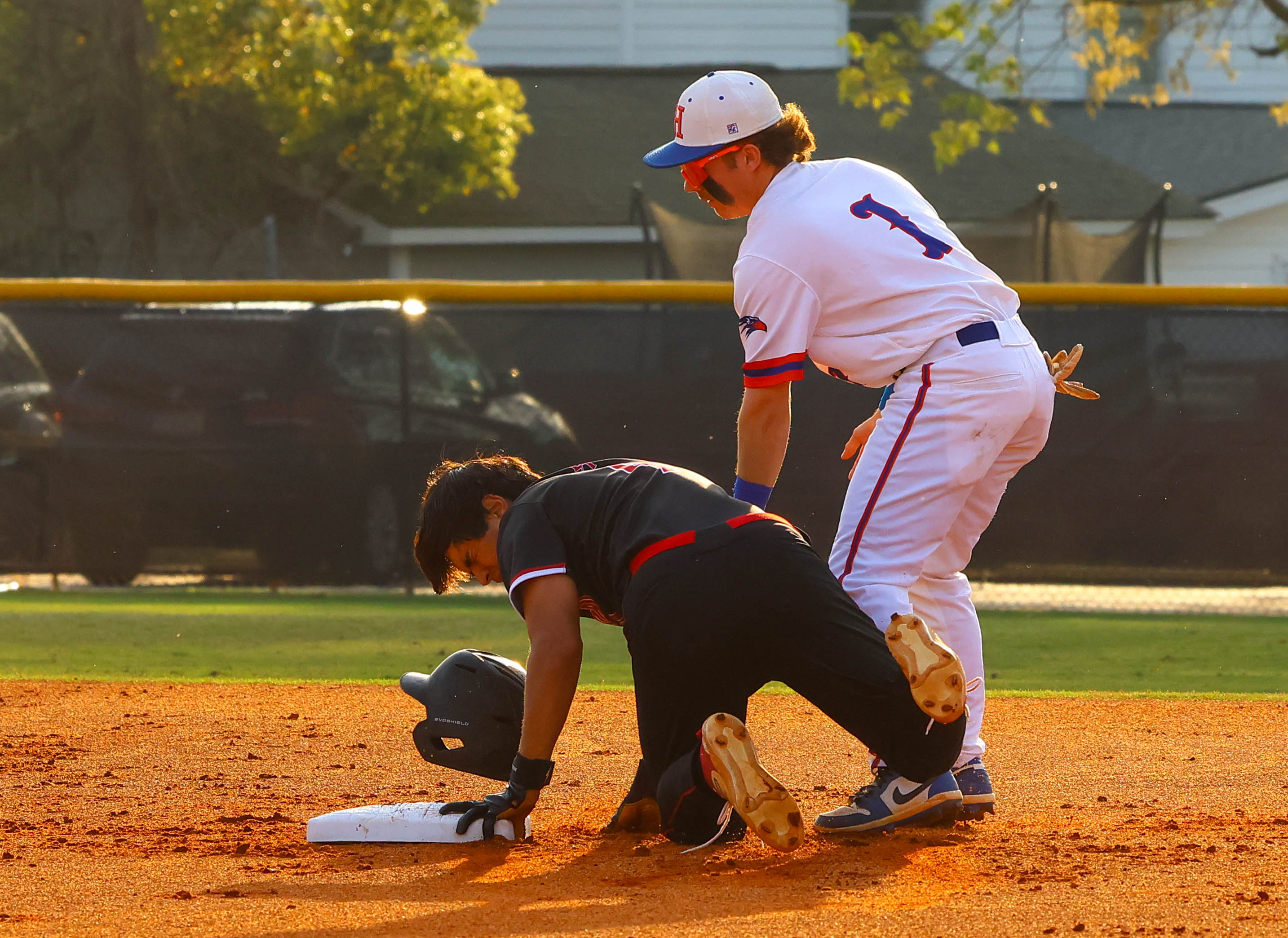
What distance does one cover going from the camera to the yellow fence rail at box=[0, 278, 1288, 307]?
29.1 feet

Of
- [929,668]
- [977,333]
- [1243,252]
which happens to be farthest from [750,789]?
[1243,252]

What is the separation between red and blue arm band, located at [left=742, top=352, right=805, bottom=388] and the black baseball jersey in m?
0.31

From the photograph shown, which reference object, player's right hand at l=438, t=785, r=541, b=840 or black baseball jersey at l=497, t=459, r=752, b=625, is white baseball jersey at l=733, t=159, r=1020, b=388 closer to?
black baseball jersey at l=497, t=459, r=752, b=625

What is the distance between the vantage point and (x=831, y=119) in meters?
18.9

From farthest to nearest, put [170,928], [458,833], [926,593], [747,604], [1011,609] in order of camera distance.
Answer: [1011,609] < [926,593] < [458,833] < [747,604] < [170,928]

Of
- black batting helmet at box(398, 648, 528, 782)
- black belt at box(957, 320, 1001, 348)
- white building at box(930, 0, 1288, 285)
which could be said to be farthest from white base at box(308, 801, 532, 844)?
white building at box(930, 0, 1288, 285)

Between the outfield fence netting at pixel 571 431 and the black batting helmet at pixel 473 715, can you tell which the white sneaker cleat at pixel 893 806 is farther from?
the outfield fence netting at pixel 571 431

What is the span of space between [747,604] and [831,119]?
16.1m

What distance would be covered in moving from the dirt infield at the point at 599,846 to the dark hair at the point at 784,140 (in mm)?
1740

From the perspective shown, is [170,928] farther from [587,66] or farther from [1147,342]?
[587,66]

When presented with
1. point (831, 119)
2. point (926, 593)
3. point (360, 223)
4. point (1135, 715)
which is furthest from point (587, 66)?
point (926, 593)

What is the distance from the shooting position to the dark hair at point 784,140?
13.3 feet

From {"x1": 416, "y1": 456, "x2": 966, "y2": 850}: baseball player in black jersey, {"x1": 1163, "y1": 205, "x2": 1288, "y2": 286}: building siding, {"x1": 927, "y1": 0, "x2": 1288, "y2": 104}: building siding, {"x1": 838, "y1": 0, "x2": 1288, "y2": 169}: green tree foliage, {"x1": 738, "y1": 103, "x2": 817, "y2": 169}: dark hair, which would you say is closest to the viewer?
{"x1": 416, "y1": 456, "x2": 966, "y2": 850}: baseball player in black jersey

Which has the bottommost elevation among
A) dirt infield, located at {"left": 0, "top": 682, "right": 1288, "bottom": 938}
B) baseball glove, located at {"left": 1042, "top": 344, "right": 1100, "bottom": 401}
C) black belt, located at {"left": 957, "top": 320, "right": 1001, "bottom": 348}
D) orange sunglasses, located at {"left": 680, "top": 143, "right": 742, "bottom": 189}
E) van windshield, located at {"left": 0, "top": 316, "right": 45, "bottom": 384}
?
dirt infield, located at {"left": 0, "top": 682, "right": 1288, "bottom": 938}
